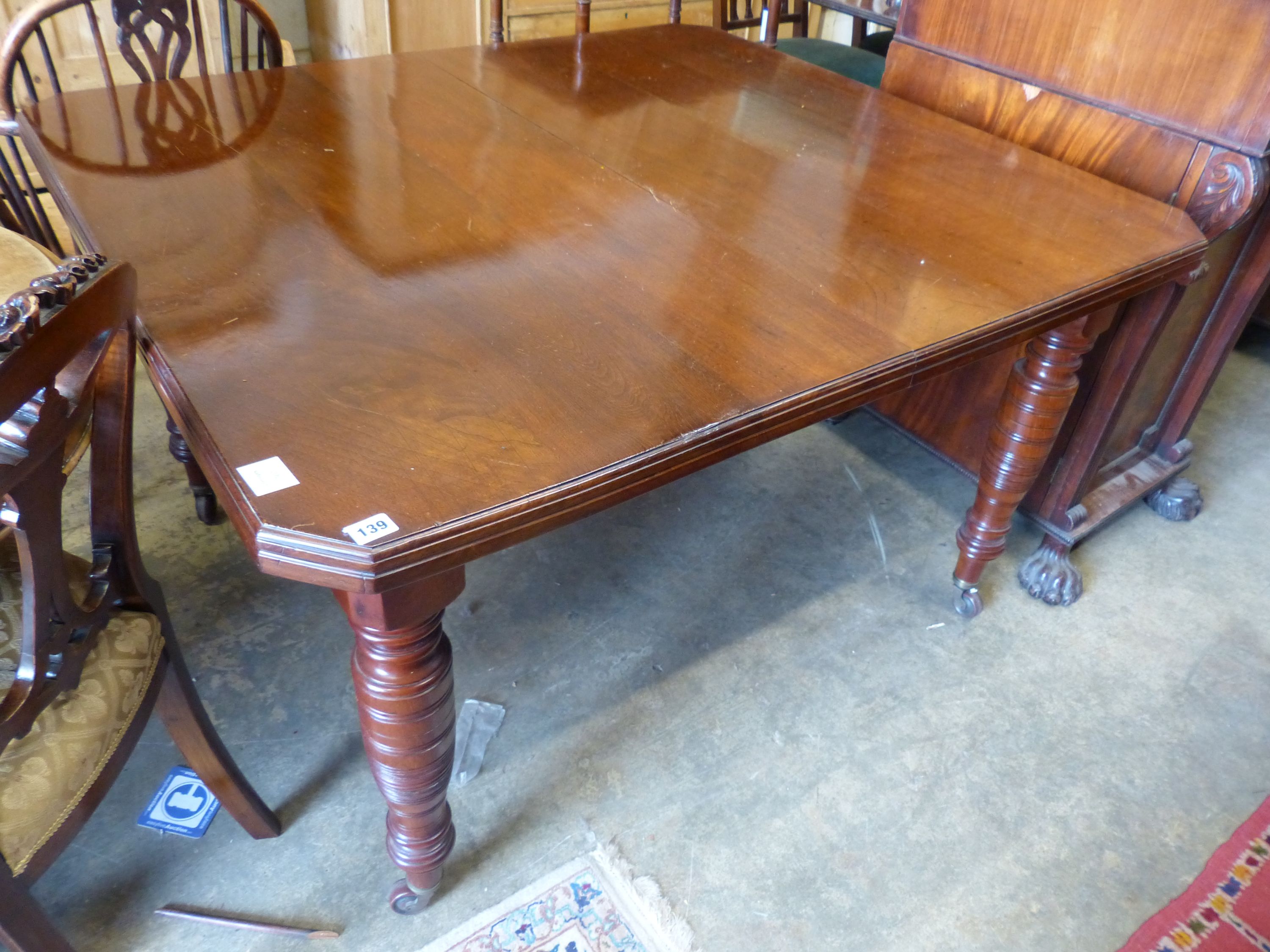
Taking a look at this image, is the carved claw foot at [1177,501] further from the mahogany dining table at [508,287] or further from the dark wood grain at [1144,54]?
the dark wood grain at [1144,54]

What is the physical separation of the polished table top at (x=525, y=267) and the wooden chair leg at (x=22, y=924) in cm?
45

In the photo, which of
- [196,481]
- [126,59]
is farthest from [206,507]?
[126,59]

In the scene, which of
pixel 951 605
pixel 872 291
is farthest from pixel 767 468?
pixel 872 291

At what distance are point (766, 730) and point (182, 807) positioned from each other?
2.86 ft

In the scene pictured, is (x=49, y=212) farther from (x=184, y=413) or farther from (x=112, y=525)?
(x=184, y=413)

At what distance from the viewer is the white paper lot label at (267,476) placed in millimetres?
713

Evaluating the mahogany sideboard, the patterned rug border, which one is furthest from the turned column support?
the patterned rug border

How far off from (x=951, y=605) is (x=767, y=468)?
494mm

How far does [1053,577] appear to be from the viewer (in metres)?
1.71

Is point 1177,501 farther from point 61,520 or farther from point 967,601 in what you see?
point 61,520

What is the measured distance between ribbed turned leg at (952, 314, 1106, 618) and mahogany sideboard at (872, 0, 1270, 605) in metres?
0.21

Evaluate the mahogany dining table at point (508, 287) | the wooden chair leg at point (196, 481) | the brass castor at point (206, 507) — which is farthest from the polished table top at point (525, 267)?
the brass castor at point (206, 507)

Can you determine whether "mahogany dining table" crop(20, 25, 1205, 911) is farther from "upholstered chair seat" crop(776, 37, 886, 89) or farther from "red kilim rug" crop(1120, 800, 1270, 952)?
"upholstered chair seat" crop(776, 37, 886, 89)

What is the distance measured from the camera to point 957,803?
137cm
